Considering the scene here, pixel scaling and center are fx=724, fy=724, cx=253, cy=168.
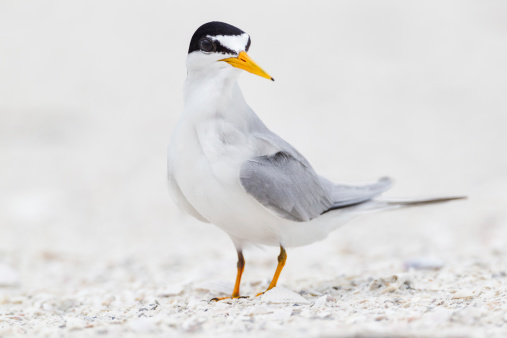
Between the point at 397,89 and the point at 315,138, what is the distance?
2152 mm

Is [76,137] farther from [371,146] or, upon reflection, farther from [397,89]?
[397,89]

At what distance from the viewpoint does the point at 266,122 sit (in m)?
8.88

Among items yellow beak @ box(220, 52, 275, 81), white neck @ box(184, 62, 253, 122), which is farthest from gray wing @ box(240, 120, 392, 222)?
yellow beak @ box(220, 52, 275, 81)

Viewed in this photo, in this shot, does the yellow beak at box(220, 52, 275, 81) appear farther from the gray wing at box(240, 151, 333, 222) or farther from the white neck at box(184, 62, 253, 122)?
the gray wing at box(240, 151, 333, 222)

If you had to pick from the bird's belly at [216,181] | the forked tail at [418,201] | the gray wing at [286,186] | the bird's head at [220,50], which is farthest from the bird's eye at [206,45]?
the forked tail at [418,201]

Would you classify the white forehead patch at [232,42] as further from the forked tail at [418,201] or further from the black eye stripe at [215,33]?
the forked tail at [418,201]

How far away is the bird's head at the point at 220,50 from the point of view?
10.8ft

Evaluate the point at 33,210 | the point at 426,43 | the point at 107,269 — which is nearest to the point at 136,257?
the point at 107,269

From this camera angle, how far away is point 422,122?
9.18 metres

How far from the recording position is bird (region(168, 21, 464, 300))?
11.0 feet

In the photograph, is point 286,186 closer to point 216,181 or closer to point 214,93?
point 216,181

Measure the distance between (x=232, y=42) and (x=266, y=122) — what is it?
556 cm

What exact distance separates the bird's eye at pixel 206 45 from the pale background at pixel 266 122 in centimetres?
161

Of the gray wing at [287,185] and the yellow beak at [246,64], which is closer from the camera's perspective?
the yellow beak at [246,64]
